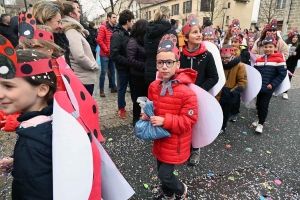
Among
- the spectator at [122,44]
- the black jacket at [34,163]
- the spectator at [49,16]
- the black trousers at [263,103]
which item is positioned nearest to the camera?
the black jacket at [34,163]

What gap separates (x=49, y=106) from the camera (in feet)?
4.33

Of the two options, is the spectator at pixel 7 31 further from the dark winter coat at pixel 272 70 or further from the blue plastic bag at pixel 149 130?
the dark winter coat at pixel 272 70

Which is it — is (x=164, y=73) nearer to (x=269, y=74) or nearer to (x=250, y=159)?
(x=250, y=159)

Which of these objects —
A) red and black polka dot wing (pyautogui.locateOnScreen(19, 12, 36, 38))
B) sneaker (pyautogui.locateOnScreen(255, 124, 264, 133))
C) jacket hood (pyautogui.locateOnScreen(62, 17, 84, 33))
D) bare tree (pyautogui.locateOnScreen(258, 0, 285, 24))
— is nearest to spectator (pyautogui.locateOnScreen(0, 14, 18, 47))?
jacket hood (pyautogui.locateOnScreen(62, 17, 84, 33))

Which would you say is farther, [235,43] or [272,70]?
[235,43]

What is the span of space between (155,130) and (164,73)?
59cm

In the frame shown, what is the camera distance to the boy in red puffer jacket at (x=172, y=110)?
2.19m

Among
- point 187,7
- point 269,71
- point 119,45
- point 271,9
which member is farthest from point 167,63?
point 187,7

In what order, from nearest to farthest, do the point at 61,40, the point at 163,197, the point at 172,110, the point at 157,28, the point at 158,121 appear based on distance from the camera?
the point at 158,121, the point at 172,110, the point at 163,197, the point at 61,40, the point at 157,28

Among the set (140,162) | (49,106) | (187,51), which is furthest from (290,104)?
(49,106)

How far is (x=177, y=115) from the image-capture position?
224 centimetres

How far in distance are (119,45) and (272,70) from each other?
302cm

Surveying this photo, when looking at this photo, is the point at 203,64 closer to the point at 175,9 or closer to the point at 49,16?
the point at 49,16

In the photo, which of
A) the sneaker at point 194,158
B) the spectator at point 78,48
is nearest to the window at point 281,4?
the sneaker at point 194,158
